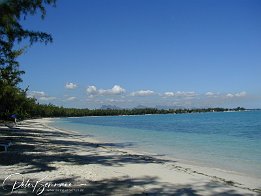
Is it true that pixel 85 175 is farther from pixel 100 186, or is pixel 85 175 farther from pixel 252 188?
pixel 252 188

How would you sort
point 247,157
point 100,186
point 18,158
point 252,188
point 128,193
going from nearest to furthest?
point 128,193 → point 100,186 → point 252,188 → point 18,158 → point 247,157

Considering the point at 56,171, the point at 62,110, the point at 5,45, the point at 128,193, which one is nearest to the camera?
the point at 128,193

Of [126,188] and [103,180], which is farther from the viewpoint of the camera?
[103,180]

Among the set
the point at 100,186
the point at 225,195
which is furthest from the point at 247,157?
the point at 100,186

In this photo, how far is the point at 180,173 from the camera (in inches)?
488

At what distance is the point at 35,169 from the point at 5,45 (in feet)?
24.5

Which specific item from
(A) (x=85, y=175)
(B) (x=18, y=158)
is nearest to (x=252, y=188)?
(A) (x=85, y=175)

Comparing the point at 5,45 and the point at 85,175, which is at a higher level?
the point at 5,45

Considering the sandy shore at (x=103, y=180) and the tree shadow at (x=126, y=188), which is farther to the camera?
the sandy shore at (x=103, y=180)

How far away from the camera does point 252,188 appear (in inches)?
408

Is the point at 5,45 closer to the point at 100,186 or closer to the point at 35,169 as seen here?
the point at 35,169

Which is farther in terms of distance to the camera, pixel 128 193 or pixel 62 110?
pixel 62 110

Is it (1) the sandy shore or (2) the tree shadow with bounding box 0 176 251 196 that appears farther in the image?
(1) the sandy shore

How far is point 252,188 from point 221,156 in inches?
382
